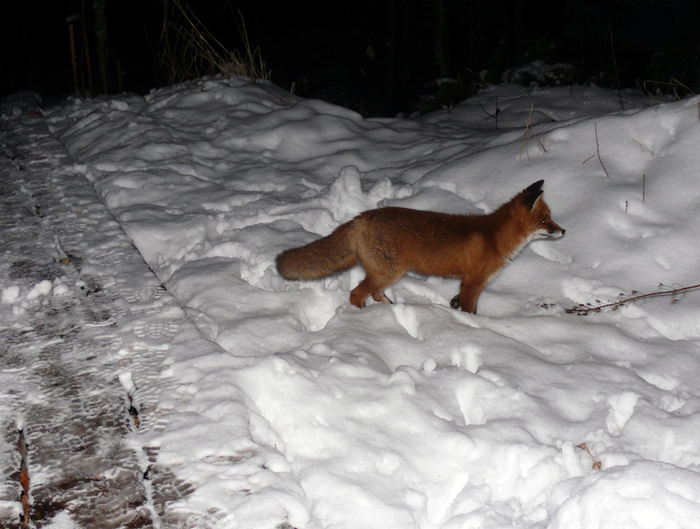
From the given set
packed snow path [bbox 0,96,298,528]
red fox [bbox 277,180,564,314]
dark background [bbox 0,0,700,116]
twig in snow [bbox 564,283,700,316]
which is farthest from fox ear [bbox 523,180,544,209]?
dark background [bbox 0,0,700,116]

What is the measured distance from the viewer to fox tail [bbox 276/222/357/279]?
11.4 ft

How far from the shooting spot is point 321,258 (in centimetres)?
350

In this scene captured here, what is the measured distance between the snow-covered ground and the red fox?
0.21 metres

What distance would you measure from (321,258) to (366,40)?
11183mm

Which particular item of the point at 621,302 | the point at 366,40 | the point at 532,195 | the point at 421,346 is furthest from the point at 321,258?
the point at 366,40

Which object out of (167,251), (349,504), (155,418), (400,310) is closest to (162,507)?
(155,418)

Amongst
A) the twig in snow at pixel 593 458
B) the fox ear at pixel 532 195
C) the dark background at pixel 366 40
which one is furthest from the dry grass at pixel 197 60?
the twig in snow at pixel 593 458

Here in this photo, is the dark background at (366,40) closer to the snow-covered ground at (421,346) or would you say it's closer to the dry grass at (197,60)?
the dry grass at (197,60)

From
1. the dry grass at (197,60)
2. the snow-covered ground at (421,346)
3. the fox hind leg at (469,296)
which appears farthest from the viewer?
the dry grass at (197,60)

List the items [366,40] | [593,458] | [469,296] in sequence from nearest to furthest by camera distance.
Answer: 1. [593,458]
2. [469,296]
3. [366,40]

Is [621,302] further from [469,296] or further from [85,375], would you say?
[85,375]

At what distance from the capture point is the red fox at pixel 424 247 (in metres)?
3.48

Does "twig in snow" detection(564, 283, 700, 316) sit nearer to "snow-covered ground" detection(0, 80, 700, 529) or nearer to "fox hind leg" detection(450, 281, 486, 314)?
A: "snow-covered ground" detection(0, 80, 700, 529)

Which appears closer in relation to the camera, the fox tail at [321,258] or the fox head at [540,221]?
the fox tail at [321,258]
